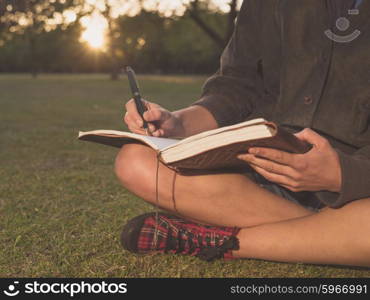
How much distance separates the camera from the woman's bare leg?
1.86 meters

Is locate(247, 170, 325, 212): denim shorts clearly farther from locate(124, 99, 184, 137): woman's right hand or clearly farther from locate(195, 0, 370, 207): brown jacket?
locate(124, 99, 184, 137): woman's right hand

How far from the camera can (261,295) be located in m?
1.78

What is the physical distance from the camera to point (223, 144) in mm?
1539

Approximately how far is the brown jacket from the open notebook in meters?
0.33

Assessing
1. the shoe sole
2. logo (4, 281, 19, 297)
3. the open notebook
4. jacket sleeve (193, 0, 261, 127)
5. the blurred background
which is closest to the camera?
the open notebook

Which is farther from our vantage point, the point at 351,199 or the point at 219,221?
the point at 219,221

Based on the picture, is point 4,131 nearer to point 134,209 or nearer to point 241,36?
point 134,209

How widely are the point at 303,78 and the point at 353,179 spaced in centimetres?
57

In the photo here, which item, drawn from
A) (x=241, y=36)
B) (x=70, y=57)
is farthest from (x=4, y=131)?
(x=70, y=57)

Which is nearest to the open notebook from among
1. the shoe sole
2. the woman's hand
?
the woman's hand

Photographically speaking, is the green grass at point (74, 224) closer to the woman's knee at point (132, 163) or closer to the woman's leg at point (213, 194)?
the woman's leg at point (213, 194)

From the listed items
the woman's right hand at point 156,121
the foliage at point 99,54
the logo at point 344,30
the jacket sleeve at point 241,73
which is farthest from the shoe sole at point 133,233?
the foliage at point 99,54

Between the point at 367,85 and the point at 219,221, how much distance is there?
2.53 feet

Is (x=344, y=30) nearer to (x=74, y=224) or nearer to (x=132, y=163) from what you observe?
(x=132, y=163)
